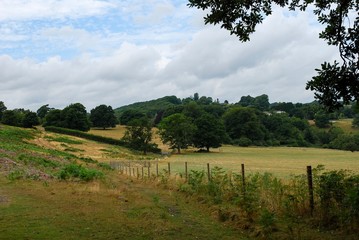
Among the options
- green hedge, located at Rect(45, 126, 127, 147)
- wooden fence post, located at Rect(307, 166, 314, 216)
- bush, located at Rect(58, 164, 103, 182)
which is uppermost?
green hedge, located at Rect(45, 126, 127, 147)

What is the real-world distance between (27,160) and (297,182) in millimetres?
25618

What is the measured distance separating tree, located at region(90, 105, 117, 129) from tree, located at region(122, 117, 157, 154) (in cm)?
4554

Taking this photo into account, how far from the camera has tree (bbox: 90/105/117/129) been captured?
480 ft

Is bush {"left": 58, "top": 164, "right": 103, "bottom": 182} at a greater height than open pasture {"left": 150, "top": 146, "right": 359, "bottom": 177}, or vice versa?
bush {"left": 58, "top": 164, "right": 103, "bottom": 182}

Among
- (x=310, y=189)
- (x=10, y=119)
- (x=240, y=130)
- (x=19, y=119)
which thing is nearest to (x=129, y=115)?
(x=19, y=119)

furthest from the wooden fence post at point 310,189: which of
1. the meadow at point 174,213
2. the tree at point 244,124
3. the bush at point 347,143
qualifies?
the tree at point 244,124

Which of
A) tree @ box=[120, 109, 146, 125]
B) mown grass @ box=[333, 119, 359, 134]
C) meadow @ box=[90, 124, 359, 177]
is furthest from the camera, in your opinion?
tree @ box=[120, 109, 146, 125]

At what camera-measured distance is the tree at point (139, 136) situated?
99.6 m

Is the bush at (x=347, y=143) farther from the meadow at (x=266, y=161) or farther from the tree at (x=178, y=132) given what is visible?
the tree at (x=178, y=132)

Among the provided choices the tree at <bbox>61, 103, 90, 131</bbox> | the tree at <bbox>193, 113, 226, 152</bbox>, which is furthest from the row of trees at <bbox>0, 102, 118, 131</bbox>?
the tree at <bbox>193, 113, 226, 152</bbox>

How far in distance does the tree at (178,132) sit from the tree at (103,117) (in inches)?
1655

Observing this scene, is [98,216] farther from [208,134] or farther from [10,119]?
[10,119]

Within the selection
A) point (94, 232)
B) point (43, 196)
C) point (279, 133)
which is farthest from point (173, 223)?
point (279, 133)

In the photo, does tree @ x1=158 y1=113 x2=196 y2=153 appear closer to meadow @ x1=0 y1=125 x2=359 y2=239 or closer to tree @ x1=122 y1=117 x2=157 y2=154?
tree @ x1=122 y1=117 x2=157 y2=154
